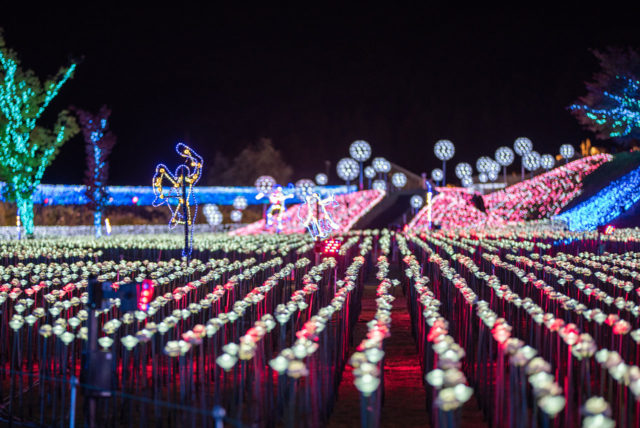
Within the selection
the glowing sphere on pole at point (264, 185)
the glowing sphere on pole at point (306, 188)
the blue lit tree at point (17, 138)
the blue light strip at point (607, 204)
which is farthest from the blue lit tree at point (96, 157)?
the blue light strip at point (607, 204)

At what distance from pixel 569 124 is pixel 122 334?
49.7m

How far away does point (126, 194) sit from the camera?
134 feet

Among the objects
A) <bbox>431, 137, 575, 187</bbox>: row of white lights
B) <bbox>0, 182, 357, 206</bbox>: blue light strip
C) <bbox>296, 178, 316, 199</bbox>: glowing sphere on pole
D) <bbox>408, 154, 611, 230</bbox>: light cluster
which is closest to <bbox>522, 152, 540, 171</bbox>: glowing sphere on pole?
<bbox>431, 137, 575, 187</bbox>: row of white lights

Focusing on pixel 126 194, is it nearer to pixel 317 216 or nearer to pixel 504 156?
pixel 504 156

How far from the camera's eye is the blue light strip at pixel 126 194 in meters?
36.2

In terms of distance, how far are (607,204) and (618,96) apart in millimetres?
4493

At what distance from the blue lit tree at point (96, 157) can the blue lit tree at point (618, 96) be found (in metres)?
20.6

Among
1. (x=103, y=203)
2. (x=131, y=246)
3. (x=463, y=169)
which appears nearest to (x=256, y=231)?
(x=103, y=203)

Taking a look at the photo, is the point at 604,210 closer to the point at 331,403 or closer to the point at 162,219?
the point at 162,219

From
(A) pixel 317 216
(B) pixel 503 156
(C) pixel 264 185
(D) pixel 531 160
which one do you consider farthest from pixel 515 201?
(A) pixel 317 216

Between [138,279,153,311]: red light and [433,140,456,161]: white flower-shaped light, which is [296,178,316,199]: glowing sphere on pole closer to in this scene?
[433,140,456,161]: white flower-shaped light

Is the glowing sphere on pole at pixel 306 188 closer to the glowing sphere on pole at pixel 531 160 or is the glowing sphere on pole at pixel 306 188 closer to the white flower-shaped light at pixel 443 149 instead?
the white flower-shaped light at pixel 443 149

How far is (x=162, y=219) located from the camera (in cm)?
4262

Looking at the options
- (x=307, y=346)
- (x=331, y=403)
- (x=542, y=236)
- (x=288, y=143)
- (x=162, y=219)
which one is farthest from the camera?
(x=288, y=143)
